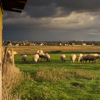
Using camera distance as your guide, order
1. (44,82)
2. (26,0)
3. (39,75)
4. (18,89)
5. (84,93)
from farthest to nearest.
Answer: (39,75)
(44,82)
(18,89)
(84,93)
(26,0)

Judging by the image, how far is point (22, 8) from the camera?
5.66 metres

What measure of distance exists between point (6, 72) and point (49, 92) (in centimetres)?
404

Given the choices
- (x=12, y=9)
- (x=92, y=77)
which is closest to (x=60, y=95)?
(x=92, y=77)

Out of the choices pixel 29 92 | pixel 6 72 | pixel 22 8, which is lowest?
pixel 29 92

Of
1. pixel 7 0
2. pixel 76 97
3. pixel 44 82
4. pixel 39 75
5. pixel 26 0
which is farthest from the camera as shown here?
pixel 39 75

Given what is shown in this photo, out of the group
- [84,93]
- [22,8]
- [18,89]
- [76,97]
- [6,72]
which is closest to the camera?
[22,8]

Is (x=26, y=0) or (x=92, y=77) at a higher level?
(x=26, y=0)

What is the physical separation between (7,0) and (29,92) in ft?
22.0

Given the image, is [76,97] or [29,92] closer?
[76,97]

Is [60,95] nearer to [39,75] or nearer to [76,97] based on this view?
[76,97]

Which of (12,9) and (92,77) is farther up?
(12,9)

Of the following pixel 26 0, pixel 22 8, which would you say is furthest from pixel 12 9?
pixel 26 0

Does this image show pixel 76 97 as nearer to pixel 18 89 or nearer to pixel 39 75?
pixel 18 89

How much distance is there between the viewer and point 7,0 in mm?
5148
